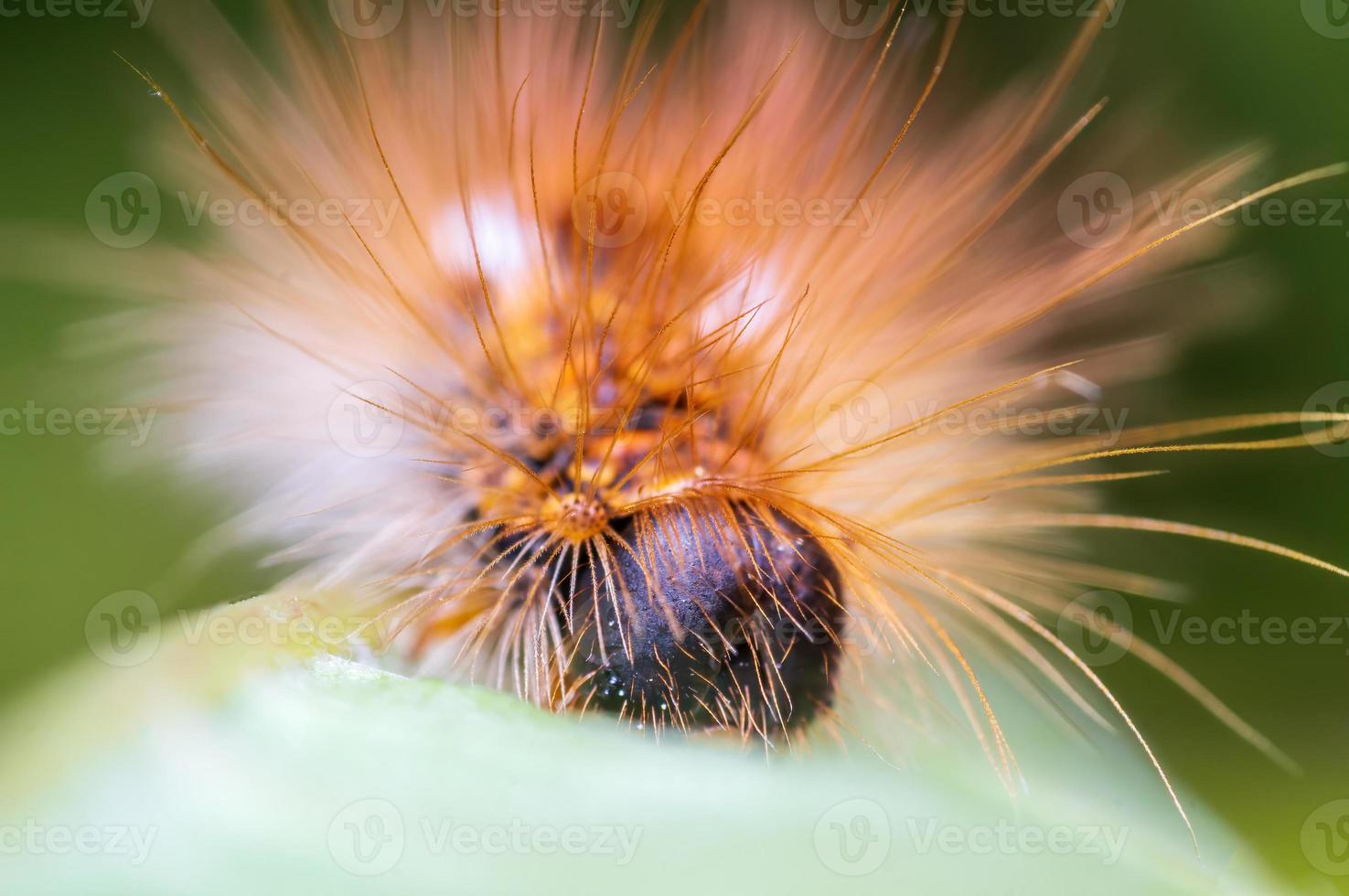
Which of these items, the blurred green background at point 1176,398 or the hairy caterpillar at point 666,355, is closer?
the hairy caterpillar at point 666,355

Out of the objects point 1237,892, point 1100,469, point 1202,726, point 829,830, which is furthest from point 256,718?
point 1202,726

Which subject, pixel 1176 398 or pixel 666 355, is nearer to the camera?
pixel 666 355

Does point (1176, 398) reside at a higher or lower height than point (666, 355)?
higher

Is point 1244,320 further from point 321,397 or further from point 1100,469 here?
point 321,397
